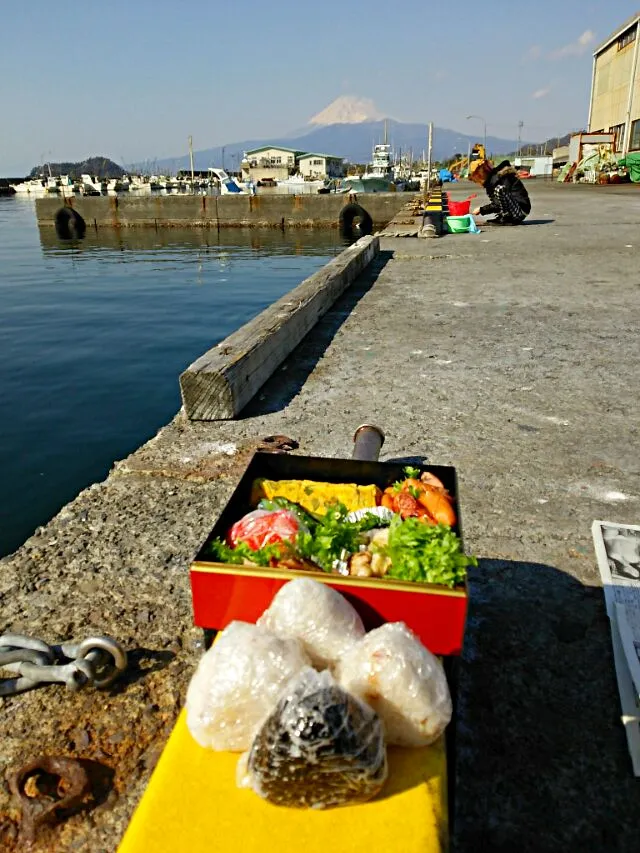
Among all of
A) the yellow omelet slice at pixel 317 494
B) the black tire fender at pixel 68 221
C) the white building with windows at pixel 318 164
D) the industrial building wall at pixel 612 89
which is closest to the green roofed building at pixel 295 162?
the white building with windows at pixel 318 164

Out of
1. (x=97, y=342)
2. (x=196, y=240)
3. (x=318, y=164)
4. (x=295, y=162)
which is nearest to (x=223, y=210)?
(x=196, y=240)

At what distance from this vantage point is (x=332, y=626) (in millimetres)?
1871

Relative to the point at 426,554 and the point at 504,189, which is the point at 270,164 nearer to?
the point at 504,189

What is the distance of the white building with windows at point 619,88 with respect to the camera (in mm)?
49844

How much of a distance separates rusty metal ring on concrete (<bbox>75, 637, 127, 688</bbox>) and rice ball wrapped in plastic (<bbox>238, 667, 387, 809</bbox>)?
925 millimetres

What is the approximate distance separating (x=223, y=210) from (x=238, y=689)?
38631mm

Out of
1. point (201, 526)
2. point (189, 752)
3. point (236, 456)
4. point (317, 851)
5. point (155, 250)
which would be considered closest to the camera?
point (317, 851)

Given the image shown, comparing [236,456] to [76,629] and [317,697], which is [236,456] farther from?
[317,697]

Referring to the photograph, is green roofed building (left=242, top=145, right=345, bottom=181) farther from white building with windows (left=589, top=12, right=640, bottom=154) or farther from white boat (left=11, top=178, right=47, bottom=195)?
white building with windows (left=589, top=12, right=640, bottom=154)

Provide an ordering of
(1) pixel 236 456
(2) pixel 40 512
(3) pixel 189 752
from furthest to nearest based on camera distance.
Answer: (2) pixel 40 512
(1) pixel 236 456
(3) pixel 189 752

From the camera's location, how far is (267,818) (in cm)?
156

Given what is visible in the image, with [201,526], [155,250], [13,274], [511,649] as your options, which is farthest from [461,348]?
[155,250]

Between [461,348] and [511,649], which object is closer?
[511,649]

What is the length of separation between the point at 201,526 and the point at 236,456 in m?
0.86
